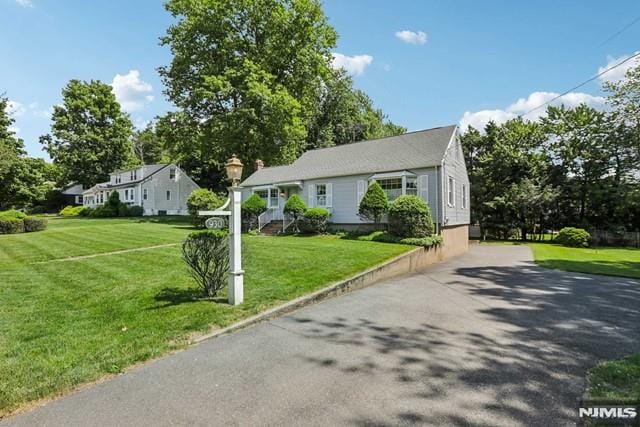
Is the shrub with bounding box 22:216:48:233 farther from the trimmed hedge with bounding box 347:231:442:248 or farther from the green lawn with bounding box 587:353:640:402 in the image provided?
the green lawn with bounding box 587:353:640:402

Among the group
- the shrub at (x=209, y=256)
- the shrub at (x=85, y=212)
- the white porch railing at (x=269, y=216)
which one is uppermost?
the shrub at (x=85, y=212)

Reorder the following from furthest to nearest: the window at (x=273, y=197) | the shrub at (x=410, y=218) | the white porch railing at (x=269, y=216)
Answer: the window at (x=273, y=197) < the white porch railing at (x=269, y=216) < the shrub at (x=410, y=218)

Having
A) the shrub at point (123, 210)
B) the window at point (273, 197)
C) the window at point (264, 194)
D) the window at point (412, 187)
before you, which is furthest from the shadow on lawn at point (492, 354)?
the shrub at point (123, 210)

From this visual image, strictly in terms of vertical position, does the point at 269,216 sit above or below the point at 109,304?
above

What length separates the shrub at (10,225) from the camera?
19.0 meters

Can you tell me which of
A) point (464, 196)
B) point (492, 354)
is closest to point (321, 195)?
point (464, 196)

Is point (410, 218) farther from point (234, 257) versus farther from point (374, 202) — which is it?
point (234, 257)

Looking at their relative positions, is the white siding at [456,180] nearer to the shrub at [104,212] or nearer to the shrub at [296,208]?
the shrub at [296,208]

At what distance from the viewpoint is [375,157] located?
1869cm

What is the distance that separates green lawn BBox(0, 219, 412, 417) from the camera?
3.83m

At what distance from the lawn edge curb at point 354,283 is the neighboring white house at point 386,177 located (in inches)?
135

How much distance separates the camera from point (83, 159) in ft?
142

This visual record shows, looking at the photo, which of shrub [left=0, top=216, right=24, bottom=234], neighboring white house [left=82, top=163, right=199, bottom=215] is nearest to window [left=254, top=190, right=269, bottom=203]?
shrub [left=0, top=216, right=24, bottom=234]

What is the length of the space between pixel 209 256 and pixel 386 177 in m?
12.1
